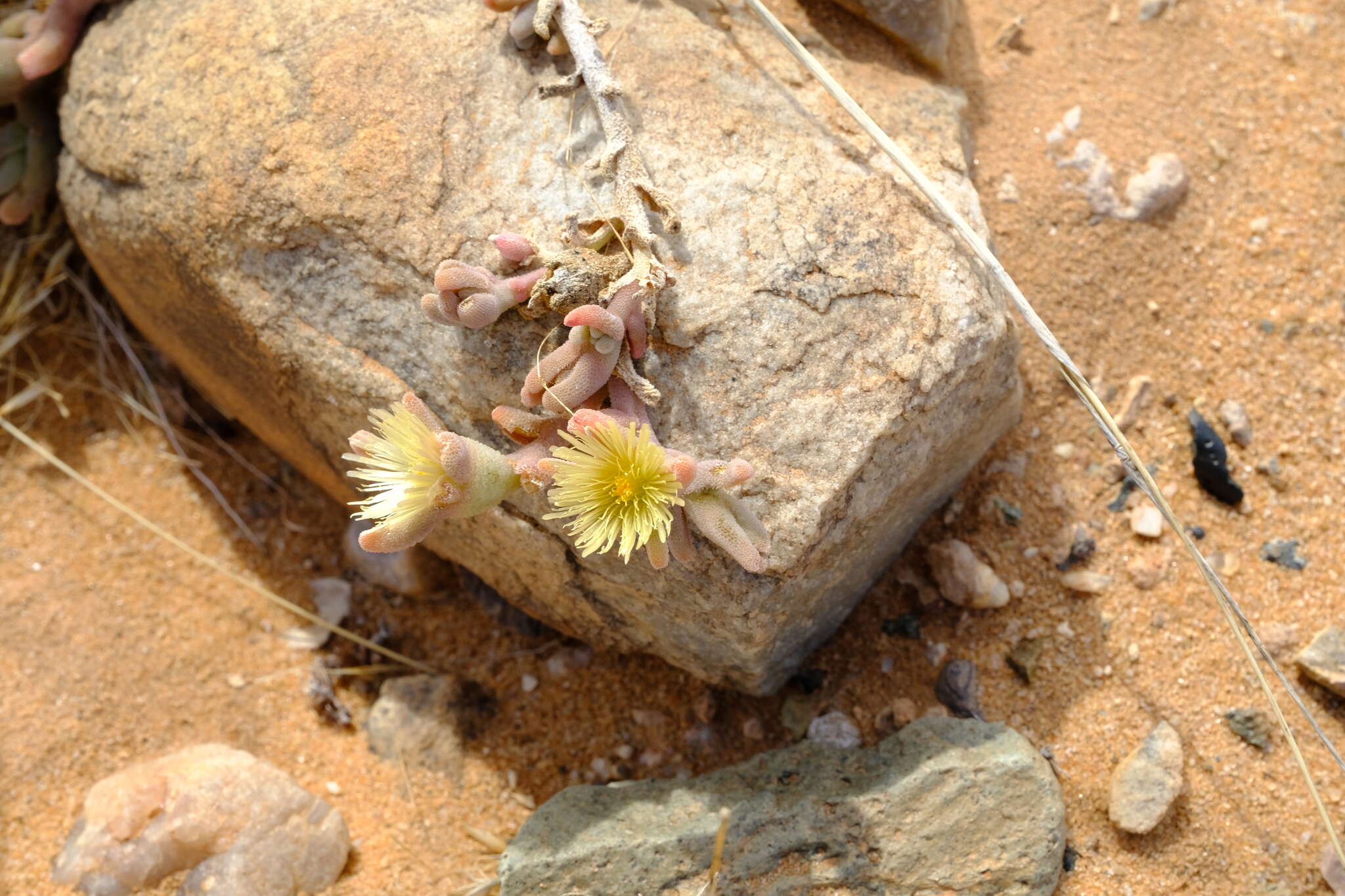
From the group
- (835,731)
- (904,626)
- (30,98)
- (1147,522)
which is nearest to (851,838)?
(835,731)

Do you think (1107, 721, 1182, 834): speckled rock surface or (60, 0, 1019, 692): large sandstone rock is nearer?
(60, 0, 1019, 692): large sandstone rock

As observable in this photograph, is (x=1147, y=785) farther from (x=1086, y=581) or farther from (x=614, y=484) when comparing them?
(x=614, y=484)

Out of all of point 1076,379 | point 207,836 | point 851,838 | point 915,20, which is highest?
point 915,20

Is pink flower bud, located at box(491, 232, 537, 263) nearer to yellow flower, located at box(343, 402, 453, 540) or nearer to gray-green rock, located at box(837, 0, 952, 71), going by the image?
yellow flower, located at box(343, 402, 453, 540)

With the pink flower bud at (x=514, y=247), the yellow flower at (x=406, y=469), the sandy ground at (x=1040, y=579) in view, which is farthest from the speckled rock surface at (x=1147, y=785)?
the pink flower bud at (x=514, y=247)

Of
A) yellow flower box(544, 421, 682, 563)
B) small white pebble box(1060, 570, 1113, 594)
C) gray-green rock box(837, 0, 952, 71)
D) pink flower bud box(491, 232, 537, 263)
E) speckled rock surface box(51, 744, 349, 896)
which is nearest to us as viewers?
yellow flower box(544, 421, 682, 563)

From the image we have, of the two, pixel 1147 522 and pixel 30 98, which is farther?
pixel 30 98

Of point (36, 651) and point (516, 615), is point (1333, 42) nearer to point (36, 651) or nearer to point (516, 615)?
point (516, 615)

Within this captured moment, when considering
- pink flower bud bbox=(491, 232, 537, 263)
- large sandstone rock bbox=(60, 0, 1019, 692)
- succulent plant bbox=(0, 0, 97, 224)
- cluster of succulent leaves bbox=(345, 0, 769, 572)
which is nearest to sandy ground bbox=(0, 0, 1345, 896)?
large sandstone rock bbox=(60, 0, 1019, 692)
